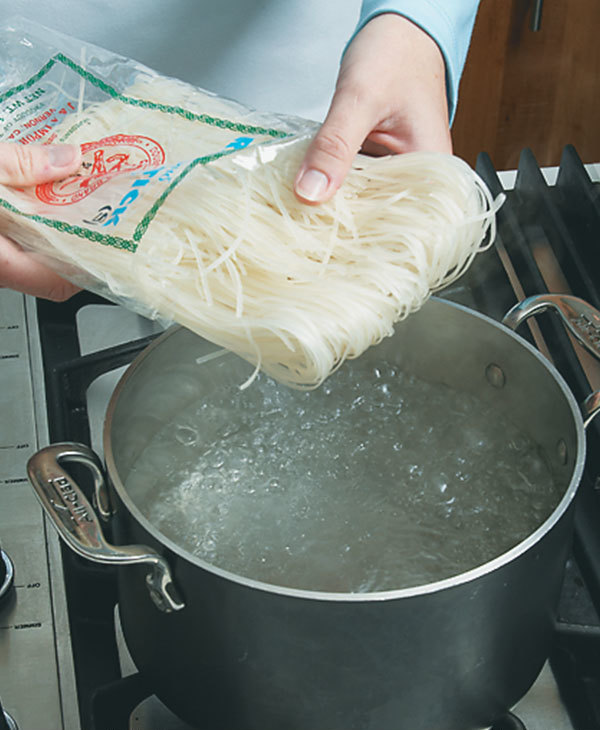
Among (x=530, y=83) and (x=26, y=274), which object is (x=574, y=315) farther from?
(x=530, y=83)

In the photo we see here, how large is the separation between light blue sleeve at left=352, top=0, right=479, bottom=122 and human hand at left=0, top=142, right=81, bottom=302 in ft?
1.23

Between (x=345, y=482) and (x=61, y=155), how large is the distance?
398 millimetres

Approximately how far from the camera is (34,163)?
0.74 meters

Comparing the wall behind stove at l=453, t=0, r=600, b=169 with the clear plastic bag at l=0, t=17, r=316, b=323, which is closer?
the clear plastic bag at l=0, t=17, r=316, b=323

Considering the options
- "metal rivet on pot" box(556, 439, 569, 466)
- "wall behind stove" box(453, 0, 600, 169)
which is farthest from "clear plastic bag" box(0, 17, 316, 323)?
"wall behind stove" box(453, 0, 600, 169)

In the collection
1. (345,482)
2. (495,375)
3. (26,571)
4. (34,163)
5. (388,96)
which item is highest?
(388,96)

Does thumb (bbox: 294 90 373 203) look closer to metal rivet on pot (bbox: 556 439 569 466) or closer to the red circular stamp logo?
the red circular stamp logo

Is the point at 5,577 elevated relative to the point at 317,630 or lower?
lower

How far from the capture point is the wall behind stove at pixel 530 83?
1.89 metres

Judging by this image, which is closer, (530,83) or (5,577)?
(5,577)

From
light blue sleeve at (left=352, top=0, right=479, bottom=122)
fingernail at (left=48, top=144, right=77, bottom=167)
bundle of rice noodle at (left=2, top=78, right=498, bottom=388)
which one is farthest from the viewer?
light blue sleeve at (left=352, top=0, right=479, bottom=122)

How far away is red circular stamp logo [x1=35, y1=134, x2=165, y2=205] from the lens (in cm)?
74

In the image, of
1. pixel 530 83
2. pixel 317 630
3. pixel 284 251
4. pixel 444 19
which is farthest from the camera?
pixel 530 83

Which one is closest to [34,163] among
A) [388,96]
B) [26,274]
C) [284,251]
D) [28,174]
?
[28,174]
